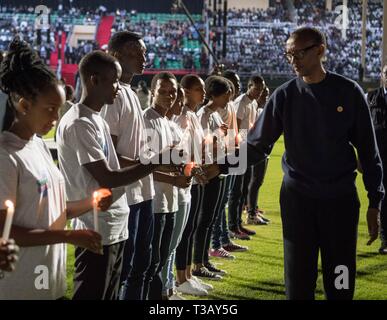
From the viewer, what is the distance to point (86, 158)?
375 centimetres

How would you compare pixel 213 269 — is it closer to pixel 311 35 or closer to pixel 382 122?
pixel 382 122

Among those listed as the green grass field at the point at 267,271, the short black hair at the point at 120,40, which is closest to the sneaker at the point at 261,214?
the green grass field at the point at 267,271

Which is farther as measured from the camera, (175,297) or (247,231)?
(247,231)

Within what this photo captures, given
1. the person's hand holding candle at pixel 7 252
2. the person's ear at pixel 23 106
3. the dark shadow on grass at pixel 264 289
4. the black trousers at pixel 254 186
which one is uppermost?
the person's ear at pixel 23 106

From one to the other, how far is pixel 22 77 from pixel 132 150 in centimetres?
159

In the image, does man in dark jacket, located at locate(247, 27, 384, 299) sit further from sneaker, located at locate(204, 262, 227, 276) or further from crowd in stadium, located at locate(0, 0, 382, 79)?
crowd in stadium, located at locate(0, 0, 382, 79)

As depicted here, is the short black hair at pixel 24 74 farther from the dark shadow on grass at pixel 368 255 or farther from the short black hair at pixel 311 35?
the dark shadow on grass at pixel 368 255

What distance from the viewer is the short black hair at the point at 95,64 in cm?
409

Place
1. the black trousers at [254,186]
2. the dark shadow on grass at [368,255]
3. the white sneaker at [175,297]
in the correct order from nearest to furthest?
the white sneaker at [175,297] → the dark shadow on grass at [368,255] → the black trousers at [254,186]

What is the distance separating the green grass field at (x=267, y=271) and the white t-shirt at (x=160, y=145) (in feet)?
4.39

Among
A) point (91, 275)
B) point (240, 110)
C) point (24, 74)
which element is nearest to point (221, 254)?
point (240, 110)

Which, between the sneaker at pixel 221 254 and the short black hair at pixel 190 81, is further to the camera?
the sneaker at pixel 221 254

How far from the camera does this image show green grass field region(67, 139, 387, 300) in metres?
6.60
